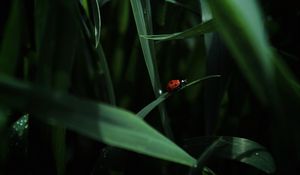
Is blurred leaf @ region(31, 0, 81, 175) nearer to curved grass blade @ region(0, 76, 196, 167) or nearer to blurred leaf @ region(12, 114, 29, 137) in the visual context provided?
curved grass blade @ region(0, 76, 196, 167)

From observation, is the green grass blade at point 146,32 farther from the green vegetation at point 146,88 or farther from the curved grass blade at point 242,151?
the curved grass blade at point 242,151

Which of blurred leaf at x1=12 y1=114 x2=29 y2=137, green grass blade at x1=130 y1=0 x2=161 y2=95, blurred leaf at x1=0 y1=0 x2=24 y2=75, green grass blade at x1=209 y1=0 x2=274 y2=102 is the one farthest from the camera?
blurred leaf at x1=12 y1=114 x2=29 y2=137

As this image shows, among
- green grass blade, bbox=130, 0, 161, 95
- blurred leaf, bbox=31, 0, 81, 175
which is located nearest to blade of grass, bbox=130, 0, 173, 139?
green grass blade, bbox=130, 0, 161, 95

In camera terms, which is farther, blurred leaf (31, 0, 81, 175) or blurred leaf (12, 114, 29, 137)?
blurred leaf (12, 114, 29, 137)

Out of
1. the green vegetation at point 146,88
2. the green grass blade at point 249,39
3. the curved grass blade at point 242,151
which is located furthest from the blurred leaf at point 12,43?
the curved grass blade at point 242,151

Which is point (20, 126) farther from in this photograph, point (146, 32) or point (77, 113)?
point (77, 113)

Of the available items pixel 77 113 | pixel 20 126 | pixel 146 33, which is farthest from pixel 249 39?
pixel 20 126

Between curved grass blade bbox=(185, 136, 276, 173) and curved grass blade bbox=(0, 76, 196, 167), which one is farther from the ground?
curved grass blade bbox=(0, 76, 196, 167)

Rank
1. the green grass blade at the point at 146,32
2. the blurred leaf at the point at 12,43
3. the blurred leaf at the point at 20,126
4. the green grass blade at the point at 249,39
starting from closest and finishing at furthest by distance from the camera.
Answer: the green grass blade at the point at 249,39 < the blurred leaf at the point at 12,43 < the green grass blade at the point at 146,32 < the blurred leaf at the point at 20,126
